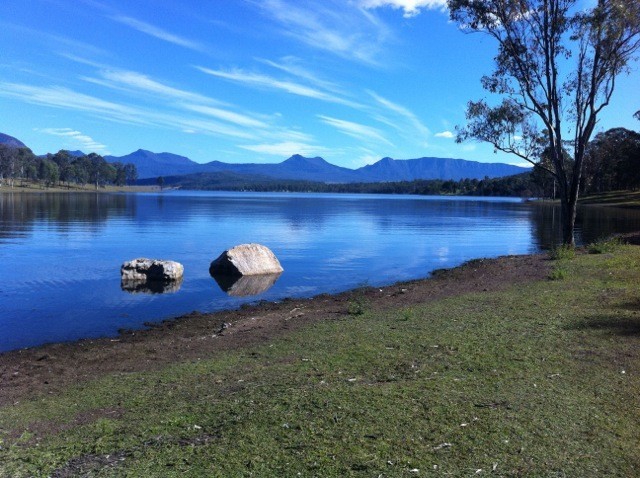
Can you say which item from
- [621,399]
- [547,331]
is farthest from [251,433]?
[547,331]

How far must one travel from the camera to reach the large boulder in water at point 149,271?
73.7 ft

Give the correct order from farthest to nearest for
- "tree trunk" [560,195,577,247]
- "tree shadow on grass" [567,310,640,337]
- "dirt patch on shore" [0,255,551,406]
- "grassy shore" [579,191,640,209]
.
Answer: "grassy shore" [579,191,640,209]
"tree trunk" [560,195,577,247]
"tree shadow on grass" [567,310,640,337]
"dirt patch on shore" [0,255,551,406]

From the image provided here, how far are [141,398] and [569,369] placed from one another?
269 inches

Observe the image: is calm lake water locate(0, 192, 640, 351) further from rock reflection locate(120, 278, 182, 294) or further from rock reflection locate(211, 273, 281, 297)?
rock reflection locate(211, 273, 281, 297)

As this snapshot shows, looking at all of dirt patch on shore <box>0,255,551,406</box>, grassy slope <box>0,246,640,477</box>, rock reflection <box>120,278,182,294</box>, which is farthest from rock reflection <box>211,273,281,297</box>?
grassy slope <box>0,246,640,477</box>

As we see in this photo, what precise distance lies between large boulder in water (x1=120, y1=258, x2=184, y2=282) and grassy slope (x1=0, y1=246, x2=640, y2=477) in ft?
41.0

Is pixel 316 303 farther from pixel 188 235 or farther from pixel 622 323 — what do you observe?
pixel 188 235

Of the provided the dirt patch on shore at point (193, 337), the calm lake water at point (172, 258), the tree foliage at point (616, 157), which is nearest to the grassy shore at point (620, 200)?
the tree foliage at point (616, 157)

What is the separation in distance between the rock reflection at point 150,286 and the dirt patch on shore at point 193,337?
189 inches

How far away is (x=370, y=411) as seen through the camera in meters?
6.68

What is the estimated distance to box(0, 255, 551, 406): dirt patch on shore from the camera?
995cm

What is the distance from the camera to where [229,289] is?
2128 cm

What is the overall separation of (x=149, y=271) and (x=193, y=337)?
1060cm

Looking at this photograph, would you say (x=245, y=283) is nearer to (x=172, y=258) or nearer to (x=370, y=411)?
(x=172, y=258)
